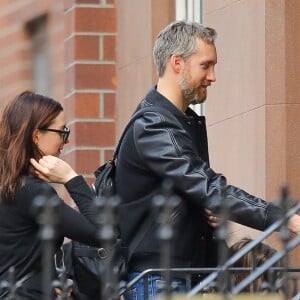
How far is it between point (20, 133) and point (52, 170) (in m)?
0.23

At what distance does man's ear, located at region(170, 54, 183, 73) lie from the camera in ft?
27.6

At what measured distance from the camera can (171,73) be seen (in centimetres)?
844

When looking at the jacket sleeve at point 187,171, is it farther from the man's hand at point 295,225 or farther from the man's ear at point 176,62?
the man's ear at point 176,62

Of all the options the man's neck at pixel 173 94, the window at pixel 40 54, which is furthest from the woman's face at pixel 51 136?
the window at pixel 40 54

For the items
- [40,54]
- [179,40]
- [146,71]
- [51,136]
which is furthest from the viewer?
[40,54]

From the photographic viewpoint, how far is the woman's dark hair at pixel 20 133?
8.07 metres

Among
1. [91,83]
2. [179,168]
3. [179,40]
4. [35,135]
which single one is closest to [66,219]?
[35,135]

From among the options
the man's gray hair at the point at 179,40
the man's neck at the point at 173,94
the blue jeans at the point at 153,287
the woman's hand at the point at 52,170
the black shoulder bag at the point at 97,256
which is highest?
the man's gray hair at the point at 179,40

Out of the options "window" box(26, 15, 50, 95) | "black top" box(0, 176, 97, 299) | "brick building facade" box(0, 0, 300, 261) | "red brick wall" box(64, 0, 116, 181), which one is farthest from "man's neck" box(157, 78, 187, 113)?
"window" box(26, 15, 50, 95)

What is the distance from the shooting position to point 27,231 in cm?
802

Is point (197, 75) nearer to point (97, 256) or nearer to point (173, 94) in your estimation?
point (173, 94)

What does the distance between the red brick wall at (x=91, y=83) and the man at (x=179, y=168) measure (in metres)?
3.45

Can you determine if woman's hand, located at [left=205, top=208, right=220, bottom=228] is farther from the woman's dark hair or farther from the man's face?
the woman's dark hair

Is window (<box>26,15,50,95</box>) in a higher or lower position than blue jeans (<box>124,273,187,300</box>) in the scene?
higher
